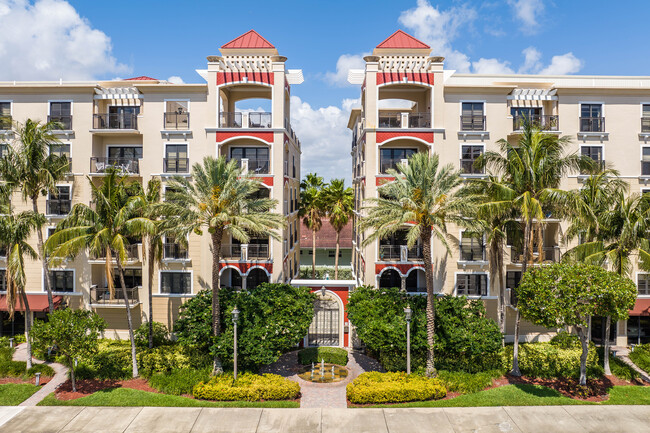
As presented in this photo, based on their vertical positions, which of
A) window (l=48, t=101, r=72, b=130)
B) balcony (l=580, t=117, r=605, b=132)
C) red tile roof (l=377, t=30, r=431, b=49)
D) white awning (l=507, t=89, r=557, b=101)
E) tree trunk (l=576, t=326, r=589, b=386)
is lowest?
tree trunk (l=576, t=326, r=589, b=386)

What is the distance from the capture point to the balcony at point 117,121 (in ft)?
88.0

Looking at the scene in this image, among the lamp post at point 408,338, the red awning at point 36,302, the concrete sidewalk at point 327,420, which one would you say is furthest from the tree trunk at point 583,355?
the red awning at point 36,302

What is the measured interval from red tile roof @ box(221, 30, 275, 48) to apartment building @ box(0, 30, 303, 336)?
0.21 ft

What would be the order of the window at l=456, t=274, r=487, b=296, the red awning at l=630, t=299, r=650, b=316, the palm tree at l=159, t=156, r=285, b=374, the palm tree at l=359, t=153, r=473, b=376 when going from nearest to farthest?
the palm tree at l=359, t=153, r=473, b=376, the palm tree at l=159, t=156, r=285, b=374, the red awning at l=630, t=299, r=650, b=316, the window at l=456, t=274, r=487, b=296

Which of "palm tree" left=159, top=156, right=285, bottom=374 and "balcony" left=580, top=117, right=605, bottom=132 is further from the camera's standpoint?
"balcony" left=580, top=117, right=605, bottom=132

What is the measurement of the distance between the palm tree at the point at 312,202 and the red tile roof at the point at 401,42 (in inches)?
586

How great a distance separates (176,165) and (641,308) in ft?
98.2

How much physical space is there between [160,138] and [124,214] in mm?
7733

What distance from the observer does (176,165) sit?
2644cm

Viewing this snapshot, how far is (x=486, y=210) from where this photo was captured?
2011cm

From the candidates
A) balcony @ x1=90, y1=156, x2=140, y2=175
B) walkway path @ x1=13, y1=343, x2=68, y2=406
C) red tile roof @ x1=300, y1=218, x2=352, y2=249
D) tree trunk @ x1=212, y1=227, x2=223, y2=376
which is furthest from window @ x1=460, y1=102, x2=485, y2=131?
walkway path @ x1=13, y1=343, x2=68, y2=406

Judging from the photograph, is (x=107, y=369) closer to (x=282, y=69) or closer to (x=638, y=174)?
(x=282, y=69)

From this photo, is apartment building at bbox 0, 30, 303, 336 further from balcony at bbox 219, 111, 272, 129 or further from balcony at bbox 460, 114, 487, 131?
balcony at bbox 460, 114, 487, 131

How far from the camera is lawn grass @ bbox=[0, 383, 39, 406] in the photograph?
60.5 feet
